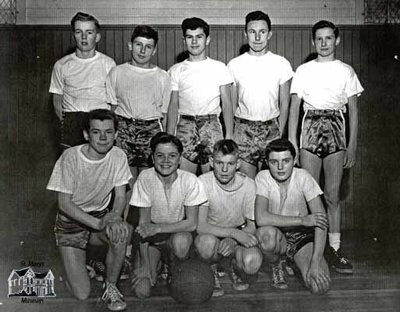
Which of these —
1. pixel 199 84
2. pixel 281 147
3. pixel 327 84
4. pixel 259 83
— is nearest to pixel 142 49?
pixel 199 84

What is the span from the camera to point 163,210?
2.65m

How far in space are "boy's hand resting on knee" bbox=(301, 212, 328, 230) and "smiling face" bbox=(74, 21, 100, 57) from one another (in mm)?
1385

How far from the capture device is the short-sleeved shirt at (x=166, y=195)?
8.56 feet

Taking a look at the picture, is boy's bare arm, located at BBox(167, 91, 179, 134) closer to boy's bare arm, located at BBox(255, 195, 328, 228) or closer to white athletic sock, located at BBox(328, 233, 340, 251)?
boy's bare arm, located at BBox(255, 195, 328, 228)

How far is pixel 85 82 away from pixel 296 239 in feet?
4.36

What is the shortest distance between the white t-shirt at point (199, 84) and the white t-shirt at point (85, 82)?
1.22 feet

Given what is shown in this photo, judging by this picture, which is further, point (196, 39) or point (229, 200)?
point (196, 39)

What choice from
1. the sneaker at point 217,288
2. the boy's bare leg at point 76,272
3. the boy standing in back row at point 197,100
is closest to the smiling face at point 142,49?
the boy standing in back row at point 197,100

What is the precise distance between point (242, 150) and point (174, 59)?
1000 mm

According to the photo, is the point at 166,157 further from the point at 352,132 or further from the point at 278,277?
the point at 352,132

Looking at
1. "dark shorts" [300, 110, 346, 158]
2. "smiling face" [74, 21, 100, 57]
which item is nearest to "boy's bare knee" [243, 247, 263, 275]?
"dark shorts" [300, 110, 346, 158]

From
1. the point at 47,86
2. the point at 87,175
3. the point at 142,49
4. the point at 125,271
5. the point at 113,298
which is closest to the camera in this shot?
the point at 113,298

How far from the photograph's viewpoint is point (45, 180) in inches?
144

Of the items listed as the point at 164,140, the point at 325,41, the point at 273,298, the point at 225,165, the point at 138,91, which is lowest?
the point at 273,298
